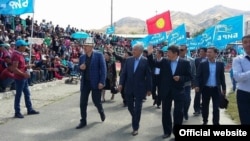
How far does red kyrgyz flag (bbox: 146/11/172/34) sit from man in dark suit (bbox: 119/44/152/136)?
22.8ft

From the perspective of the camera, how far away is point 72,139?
733 centimetres

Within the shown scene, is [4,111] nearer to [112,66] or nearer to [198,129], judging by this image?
[112,66]

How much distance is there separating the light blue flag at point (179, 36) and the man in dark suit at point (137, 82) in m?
7.89

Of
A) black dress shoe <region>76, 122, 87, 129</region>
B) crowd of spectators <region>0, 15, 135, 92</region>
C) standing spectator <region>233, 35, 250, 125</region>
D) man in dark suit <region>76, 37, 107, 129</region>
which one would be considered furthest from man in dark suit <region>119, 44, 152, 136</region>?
crowd of spectators <region>0, 15, 135, 92</region>

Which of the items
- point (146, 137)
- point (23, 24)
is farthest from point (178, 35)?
point (23, 24)

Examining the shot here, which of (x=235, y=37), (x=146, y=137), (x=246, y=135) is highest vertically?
(x=235, y=37)

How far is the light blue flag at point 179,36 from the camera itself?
15.7 meters

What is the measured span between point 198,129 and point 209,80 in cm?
473

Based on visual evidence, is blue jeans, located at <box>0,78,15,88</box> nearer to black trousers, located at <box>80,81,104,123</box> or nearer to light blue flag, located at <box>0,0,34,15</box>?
light blue flag, located at <box>0,0,34,15</box>

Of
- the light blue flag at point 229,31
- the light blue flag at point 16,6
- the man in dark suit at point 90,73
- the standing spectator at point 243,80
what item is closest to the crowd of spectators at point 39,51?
the light blue flag at point 16,6

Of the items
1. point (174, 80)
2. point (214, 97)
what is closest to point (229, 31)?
point (214, 97)

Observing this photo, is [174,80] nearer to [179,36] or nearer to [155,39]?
[179,36]

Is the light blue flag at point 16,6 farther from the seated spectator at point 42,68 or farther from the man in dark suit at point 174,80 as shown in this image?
the man in dark suit at point 174,80

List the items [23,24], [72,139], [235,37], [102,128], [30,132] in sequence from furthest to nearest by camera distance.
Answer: [23,24] → [235,37] → [102,128] → [30,132] → [72,139]
